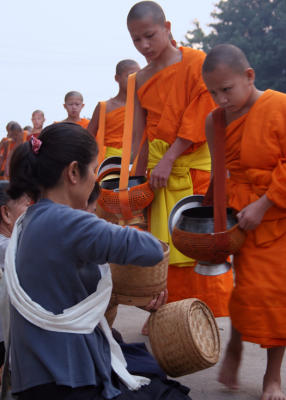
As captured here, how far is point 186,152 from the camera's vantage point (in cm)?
359

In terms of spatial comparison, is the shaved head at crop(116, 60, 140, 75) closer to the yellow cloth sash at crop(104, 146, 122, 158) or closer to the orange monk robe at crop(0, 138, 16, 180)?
the yellow cloth sash at crop(104, 146, 122, 158)

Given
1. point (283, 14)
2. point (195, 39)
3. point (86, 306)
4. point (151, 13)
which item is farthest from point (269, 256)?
point (195, 39)

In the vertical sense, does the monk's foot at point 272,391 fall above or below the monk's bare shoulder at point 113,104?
below

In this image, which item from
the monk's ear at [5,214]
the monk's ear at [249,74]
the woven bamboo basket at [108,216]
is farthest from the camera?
the woven bamboo basket at [108,216]

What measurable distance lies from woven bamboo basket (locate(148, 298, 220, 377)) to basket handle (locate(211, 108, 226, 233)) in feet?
1.37

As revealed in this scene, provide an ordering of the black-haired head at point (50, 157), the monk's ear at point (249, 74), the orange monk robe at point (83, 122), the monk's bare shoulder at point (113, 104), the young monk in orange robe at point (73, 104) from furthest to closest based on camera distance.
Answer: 1. the orange monk robe at point (83, 122)
2. the young monk in orange robe at point (73, 104)
3. the monk's bare shoulder at point (113, 104)
4. the monk's ear at point (249, 74)
5. the black-haired head at point (50, 157)

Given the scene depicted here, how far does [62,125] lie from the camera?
6.68 ft

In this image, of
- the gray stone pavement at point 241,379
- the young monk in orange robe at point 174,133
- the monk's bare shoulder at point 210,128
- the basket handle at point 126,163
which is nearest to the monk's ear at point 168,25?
the young monk in orange robe at point 174,133

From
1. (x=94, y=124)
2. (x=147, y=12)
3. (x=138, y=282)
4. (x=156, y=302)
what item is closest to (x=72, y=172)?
(x=138, y=282)

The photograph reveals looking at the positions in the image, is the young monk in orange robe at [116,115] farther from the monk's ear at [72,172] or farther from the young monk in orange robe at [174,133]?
the monk's ear at [72,172]

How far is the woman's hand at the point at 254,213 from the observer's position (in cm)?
264

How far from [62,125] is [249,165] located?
107 cm

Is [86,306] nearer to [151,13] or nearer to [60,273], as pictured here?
[60,273]

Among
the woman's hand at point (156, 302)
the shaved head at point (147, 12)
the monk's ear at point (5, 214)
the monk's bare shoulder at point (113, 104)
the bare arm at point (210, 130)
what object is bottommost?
the woman's hand at point (156, 302)
